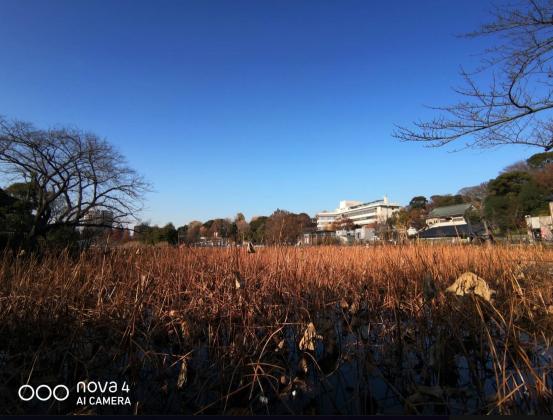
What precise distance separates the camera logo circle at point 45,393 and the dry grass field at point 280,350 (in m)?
0.04

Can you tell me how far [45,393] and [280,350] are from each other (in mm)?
1523

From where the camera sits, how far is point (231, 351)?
2291mm

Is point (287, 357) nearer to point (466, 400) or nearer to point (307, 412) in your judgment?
point (307, 412)

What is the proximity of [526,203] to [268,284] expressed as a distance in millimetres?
36516

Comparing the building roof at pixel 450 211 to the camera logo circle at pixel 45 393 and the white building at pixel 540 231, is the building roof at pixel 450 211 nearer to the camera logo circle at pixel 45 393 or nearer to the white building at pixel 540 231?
the white building at pixel 540 231

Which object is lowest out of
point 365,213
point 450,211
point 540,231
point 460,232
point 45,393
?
point 45,393

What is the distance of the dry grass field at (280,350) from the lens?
195cm

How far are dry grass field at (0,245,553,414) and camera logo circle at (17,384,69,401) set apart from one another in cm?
4

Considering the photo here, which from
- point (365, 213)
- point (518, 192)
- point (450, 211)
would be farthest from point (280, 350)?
point (365, 213)

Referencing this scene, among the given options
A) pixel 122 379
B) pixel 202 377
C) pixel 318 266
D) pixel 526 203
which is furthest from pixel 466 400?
pixel 526 203

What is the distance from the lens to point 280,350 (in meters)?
2.48

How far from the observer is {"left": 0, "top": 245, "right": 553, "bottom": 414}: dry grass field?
1.95m

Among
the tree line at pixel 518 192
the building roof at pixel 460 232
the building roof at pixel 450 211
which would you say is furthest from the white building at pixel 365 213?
the building roof at pixel 460 232

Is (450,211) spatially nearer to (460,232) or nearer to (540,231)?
(540,231)
